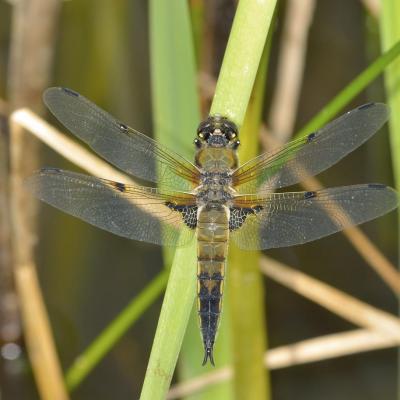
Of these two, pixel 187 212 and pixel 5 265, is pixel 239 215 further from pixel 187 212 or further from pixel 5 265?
pixel 5 265

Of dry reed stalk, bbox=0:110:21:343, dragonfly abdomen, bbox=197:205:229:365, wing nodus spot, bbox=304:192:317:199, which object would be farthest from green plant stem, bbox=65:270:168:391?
dry reed stalk, bbox=0:110:21:343

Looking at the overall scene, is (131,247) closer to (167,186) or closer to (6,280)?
(6,280)

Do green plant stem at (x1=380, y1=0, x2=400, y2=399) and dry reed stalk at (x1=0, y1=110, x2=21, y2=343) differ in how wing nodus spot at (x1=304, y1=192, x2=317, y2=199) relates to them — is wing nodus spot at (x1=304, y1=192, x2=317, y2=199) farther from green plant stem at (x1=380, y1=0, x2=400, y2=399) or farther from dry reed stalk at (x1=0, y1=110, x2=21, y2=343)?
dry reed stalk at (x1=0, y1=110, x2=21, y2=343)

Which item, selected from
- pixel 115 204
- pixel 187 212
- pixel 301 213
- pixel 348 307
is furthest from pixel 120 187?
pixel 348 307

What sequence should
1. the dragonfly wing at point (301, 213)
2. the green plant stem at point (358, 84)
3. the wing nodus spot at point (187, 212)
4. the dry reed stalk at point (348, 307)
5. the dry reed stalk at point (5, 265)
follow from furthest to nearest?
the dry reed stalk at point (5, 265)
the dry reed stalk at point (348, 307)
the wing nodus spot at point (187, 212)
the dragonfly wing at point (301, 213)
the green plant stem at point (358, 84)

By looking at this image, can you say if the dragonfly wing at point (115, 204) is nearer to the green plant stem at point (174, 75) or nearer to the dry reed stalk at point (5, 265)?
the green plant stem at point (174, 75)

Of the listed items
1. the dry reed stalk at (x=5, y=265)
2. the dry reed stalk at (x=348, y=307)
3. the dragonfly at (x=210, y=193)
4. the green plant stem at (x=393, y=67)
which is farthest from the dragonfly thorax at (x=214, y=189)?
the dry reed stalk at (x=5, y=265)

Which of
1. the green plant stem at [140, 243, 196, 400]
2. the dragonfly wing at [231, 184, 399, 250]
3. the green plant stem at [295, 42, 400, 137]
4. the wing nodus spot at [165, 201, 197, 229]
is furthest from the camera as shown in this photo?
the wing nodus spot at [165, 201, 197, 229]
